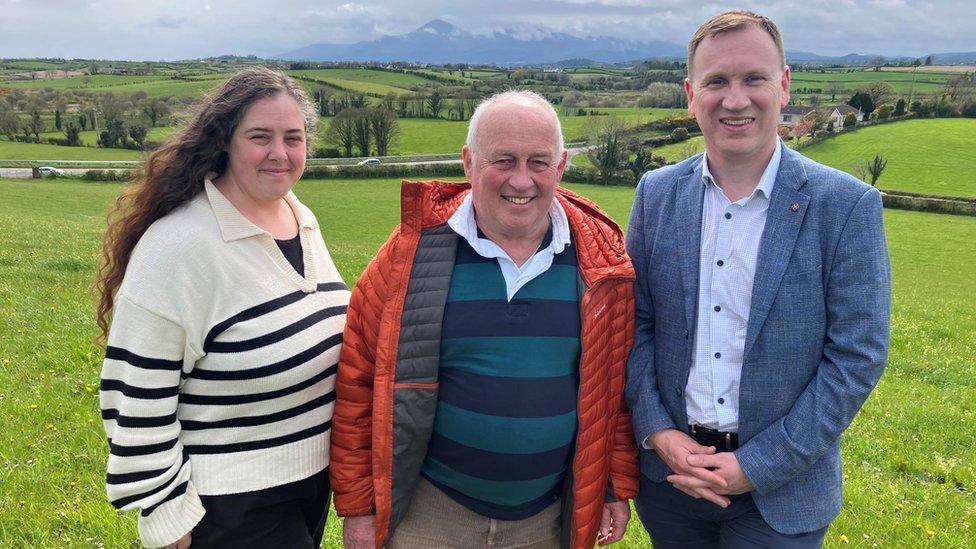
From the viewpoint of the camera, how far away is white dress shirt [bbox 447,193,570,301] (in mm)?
3105

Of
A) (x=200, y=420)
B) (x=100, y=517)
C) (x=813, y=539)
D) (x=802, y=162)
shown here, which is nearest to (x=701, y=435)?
(x=813, y=539)

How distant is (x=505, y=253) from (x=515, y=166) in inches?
16.9

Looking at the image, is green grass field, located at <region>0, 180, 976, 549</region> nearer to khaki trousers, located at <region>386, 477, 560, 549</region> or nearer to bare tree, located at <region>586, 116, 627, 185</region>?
khaki trousers, located at <region>386, 477, 560, 549</region>

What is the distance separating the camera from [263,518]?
3131 mm

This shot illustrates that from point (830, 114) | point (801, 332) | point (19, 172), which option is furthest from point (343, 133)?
point (801, 332)

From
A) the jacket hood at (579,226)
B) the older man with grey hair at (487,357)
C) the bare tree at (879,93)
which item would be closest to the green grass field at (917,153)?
the bare tree at (879,93)

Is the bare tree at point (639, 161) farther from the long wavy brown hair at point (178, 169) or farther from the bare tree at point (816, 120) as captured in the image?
the long wavy brown hair at point (178, 169)

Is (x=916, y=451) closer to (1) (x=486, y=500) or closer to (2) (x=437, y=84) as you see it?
(1) (x=486, y=500)

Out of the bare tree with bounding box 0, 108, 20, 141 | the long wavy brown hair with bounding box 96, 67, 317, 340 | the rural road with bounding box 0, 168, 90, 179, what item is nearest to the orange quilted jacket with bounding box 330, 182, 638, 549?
the long wavy brown hair with bounding box 96, 67, 317, 340

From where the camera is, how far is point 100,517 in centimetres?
412

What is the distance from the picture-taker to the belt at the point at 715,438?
3000 millimetres

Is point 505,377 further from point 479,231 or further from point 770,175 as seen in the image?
point 770,175

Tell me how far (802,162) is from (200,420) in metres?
3.04

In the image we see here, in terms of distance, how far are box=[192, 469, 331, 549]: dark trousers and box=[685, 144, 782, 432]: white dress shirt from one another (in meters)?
2.03
